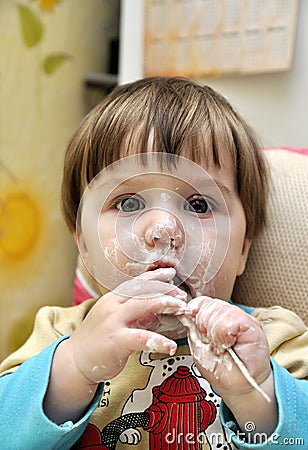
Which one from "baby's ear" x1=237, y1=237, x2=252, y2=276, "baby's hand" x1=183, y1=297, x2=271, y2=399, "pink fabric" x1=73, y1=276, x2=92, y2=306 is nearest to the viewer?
"baby's hand" x1=183, y1=297, x2=271, y2=399

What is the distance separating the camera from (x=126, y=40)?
1593mm

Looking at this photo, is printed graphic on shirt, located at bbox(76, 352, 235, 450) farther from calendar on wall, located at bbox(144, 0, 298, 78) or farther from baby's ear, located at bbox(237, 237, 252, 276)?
calendar on wall, located at bbox(144, 0, 298, 78)

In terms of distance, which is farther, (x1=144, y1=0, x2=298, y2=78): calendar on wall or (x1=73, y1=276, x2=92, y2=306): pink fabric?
(x1=144, y1=0, x2=298, y2=78): calendar on wall

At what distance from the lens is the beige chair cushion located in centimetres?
97

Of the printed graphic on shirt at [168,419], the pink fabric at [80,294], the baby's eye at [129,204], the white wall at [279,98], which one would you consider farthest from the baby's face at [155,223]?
the white wall at [279,98]

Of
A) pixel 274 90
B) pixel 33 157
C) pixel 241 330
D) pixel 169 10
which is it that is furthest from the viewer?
pixel 33 157

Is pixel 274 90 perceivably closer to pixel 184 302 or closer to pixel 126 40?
pixel 126 40

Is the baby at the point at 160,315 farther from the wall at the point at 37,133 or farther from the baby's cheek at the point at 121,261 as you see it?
the wall at the point at 37,133

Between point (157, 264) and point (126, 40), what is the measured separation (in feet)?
3.32

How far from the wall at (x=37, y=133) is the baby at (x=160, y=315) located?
824mm

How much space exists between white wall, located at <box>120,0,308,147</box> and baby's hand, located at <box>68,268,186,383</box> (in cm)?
67

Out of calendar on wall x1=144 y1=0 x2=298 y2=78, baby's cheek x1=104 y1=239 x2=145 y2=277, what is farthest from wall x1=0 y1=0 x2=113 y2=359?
baby's cheek x1=104 y1=239 x2=145 y2=277

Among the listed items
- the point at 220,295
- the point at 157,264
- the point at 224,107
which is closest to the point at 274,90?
the point at 224,107

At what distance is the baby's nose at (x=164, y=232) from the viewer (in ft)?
2.26
